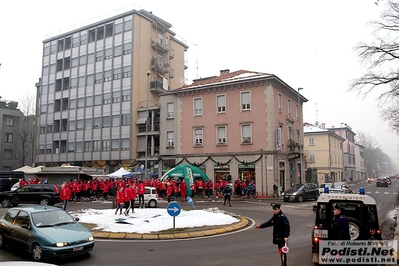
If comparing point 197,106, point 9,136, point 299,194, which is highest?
point 197,106

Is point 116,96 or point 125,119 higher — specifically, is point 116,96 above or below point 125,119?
above

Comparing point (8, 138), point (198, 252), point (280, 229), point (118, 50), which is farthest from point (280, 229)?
point (8, 138)

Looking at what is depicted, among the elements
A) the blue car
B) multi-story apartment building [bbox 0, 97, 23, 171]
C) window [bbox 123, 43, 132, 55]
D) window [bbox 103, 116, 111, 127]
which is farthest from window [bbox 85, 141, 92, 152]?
the blue car

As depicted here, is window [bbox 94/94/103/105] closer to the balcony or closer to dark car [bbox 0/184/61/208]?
the balcony

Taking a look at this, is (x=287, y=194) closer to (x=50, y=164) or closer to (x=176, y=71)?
(x=176, y=71)

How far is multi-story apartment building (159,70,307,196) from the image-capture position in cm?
3438

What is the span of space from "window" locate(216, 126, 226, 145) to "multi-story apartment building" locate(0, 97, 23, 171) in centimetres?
4578

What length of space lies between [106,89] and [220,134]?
20.3m

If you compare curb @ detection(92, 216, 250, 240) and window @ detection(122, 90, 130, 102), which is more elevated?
window @ detection(122, 90, 130, 102)

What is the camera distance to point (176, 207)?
41.3 ft

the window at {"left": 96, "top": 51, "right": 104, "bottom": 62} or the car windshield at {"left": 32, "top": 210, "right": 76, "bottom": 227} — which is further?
the window at {"left": 96, "top": 51, "right": 104, "bottom": 62}

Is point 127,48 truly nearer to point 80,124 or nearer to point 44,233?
point 80,124

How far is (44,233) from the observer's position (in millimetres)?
8883

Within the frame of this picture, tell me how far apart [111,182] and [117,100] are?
61.2ft
